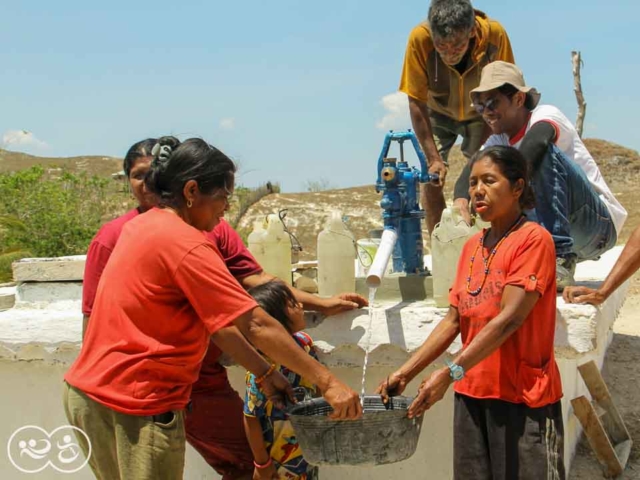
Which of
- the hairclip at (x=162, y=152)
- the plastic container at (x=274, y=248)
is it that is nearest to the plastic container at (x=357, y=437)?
the hairclip at (x=162, y=152)

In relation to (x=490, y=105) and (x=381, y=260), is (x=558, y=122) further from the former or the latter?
(x=381, y=260)

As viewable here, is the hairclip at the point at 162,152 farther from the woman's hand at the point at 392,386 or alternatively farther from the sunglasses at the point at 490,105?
the sunglasses at the point at 490,105

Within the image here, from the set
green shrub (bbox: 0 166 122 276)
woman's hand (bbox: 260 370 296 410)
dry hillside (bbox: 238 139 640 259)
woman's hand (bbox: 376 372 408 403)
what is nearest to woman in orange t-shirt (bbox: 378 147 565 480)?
woman's hand (bbox: 376 372 408 403)

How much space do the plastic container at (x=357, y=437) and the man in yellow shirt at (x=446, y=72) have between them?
2.08 m

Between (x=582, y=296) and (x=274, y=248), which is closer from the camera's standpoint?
(x=582, y=296)

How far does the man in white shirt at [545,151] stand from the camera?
3.42 metres

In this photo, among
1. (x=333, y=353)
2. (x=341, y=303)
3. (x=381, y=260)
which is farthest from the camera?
(x=333, y=353)

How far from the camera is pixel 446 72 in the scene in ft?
15.1

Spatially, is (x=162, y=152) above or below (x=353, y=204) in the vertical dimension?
above

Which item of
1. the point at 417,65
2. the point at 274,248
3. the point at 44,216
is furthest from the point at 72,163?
the point at 274,248

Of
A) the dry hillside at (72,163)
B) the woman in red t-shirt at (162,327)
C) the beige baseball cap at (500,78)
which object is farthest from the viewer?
the dry hillside at (72,163)

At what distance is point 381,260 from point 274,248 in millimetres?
701

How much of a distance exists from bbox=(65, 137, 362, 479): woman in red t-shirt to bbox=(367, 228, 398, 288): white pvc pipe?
0.82m

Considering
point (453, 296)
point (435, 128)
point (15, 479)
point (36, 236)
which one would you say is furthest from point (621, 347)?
point (36, 236)
